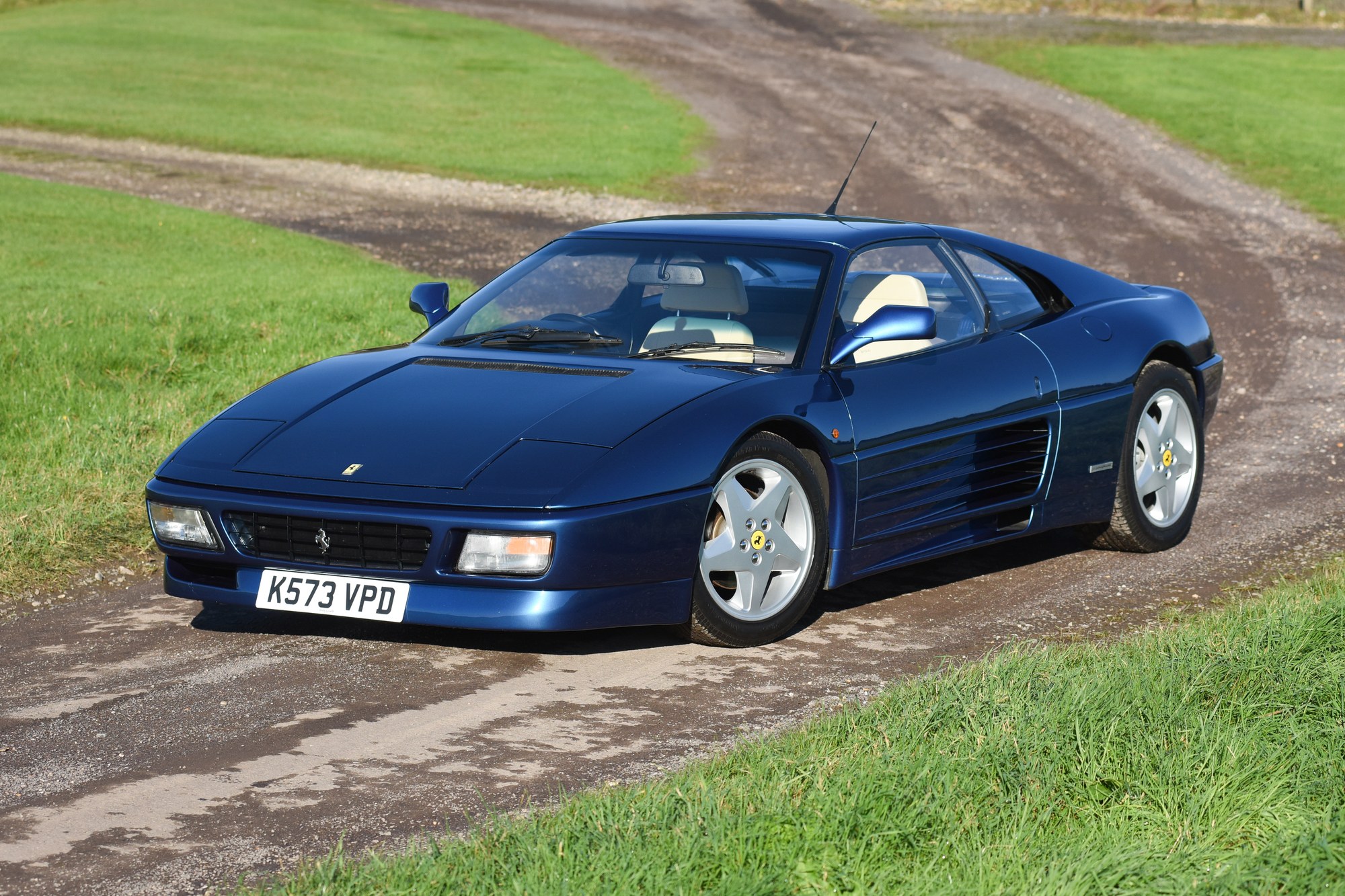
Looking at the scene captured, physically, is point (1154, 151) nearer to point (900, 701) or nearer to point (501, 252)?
point (501, 252)

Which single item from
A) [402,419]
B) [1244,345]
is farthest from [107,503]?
[1244,345]

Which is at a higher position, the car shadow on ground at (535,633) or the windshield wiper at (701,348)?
the windshield wiper at (701,348)

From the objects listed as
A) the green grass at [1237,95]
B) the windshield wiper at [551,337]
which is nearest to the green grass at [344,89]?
the green grass at [1237,95]

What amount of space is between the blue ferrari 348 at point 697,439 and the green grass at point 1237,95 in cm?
1340

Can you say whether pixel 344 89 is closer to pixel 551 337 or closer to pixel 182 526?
pixel 551 337

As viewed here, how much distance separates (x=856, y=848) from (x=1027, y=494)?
3272 mm

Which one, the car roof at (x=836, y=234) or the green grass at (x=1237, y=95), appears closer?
the car roof at (x=836, y=234)

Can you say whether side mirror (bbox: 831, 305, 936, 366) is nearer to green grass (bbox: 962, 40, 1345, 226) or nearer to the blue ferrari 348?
the blue ferrari 348

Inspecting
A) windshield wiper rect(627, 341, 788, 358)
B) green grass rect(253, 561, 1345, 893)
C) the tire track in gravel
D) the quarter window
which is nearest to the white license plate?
the tire track in gravel

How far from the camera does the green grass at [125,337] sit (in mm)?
7340

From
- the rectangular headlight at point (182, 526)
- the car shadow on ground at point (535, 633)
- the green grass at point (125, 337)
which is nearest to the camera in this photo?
the rectangular headlight at point (182, 526)

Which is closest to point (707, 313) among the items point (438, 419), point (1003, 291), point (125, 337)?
point (438, 419)

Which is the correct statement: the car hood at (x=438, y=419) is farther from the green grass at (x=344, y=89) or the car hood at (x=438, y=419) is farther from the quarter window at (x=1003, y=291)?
the green grass at (x=344, y=89)

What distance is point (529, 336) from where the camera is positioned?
21.0ft
